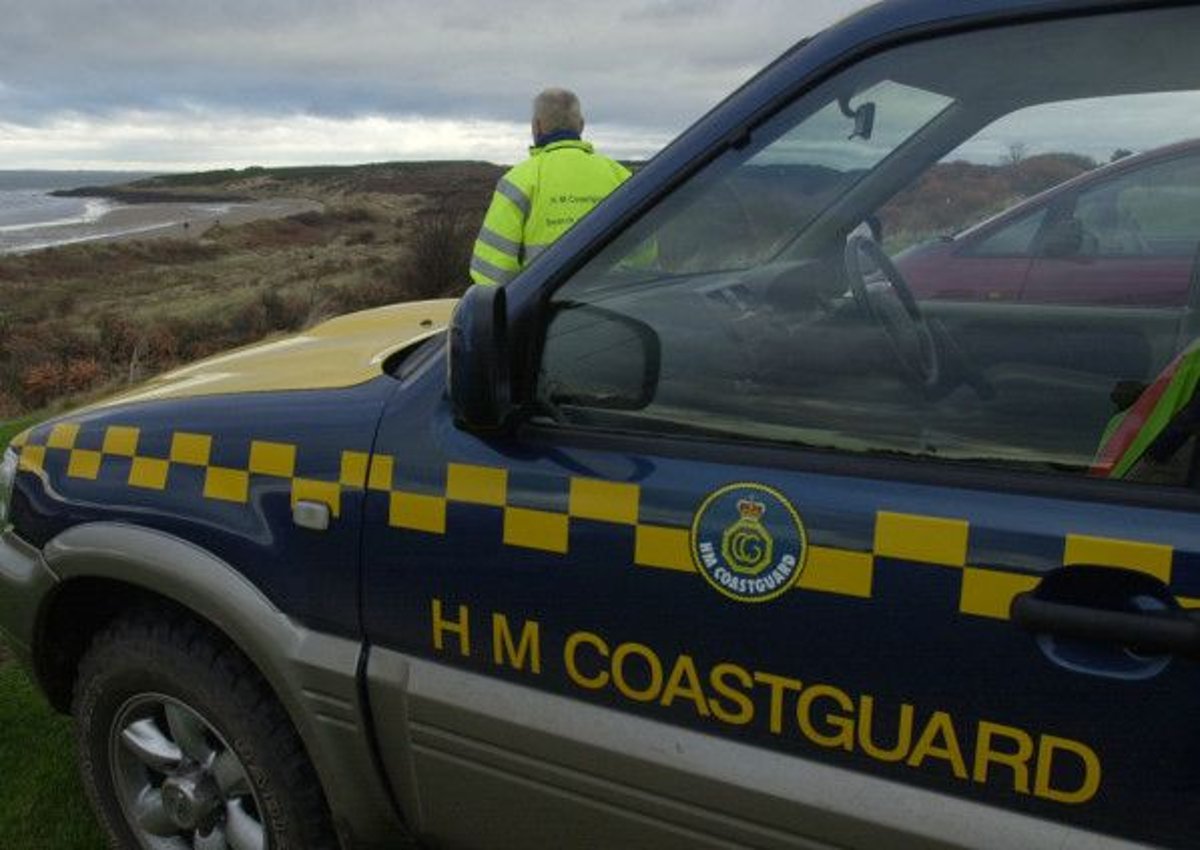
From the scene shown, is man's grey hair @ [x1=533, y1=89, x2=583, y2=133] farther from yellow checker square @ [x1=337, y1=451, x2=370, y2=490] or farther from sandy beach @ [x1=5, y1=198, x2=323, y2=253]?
sandy beach @ [x1=5, y1=198, x2=323, y2=253]

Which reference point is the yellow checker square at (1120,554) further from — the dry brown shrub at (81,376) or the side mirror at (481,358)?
the dry brown shrub at (81,376)

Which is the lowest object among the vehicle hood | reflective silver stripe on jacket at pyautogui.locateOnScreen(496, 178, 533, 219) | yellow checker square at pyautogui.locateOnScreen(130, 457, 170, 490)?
yellow checker square at pyautogui.locateOnScreen(130, 457, 170, 490)

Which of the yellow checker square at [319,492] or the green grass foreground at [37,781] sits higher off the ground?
the yellow checker square at [319,492]

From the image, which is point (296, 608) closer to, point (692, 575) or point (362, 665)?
point (362, 665)

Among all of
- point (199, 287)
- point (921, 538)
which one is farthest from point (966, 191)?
point (199, 287)

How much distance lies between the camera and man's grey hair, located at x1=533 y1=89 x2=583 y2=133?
4789 mm

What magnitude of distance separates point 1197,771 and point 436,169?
328 feet

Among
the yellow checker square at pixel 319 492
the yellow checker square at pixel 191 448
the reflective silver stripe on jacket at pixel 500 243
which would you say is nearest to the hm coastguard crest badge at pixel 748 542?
the yellow checker square at pixel 319 492

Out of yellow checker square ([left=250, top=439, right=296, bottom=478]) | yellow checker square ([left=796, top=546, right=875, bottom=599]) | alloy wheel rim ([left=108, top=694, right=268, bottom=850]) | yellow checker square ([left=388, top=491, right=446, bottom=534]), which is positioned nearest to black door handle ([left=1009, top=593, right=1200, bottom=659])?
yellow checker square ([left=796, top=546, right=875, bottom=599])

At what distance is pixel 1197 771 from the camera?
4.18ft

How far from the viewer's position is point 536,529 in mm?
1693

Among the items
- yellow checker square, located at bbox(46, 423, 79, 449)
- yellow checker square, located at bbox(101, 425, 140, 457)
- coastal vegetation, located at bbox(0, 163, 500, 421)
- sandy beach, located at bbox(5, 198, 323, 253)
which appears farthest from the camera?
sandy beach, located at bbox(5, 198, 323, 253)

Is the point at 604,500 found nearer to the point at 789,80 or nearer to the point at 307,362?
the point at 789,80

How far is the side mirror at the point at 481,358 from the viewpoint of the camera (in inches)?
64.0
